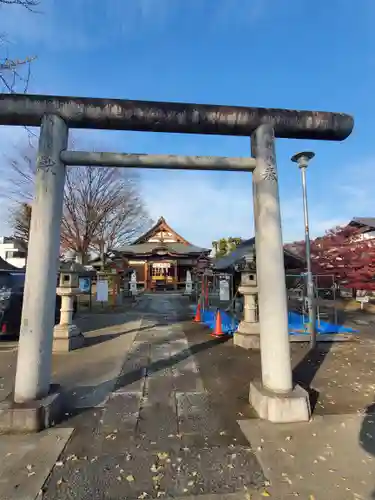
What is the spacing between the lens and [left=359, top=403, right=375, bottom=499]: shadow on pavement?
10.1 feet

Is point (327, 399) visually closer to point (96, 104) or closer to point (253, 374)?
point (253, 374)

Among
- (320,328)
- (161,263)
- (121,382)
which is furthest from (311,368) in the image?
(161,263)

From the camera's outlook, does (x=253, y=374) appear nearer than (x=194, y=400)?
No

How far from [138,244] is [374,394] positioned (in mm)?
35727

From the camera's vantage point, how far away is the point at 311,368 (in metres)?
6.00

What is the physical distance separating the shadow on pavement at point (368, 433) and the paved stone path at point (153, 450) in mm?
1271

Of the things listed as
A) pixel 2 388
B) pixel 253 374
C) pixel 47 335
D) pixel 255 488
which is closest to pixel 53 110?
pixel 47 335

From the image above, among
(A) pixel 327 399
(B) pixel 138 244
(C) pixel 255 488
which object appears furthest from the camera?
(B) pixel 138 244

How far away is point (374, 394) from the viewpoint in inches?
182

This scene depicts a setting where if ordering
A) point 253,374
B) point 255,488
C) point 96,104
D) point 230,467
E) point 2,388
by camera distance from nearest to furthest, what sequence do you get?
1. point 255,488
2. point 230,467
3. point 96,104
4. point 2,388
5. point 253,374

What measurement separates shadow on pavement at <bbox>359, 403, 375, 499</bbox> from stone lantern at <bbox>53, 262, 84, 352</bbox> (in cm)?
653

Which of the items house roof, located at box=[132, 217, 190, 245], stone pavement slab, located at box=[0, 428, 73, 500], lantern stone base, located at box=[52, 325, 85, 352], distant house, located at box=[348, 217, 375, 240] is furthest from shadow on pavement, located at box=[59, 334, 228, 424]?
house roof, located at box=[132, 217, 190, 245]

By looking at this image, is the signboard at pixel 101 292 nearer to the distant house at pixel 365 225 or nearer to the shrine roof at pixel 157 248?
the shrine roof at pixel 157 248

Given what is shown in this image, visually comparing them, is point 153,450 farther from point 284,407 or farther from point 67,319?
point 67,319
